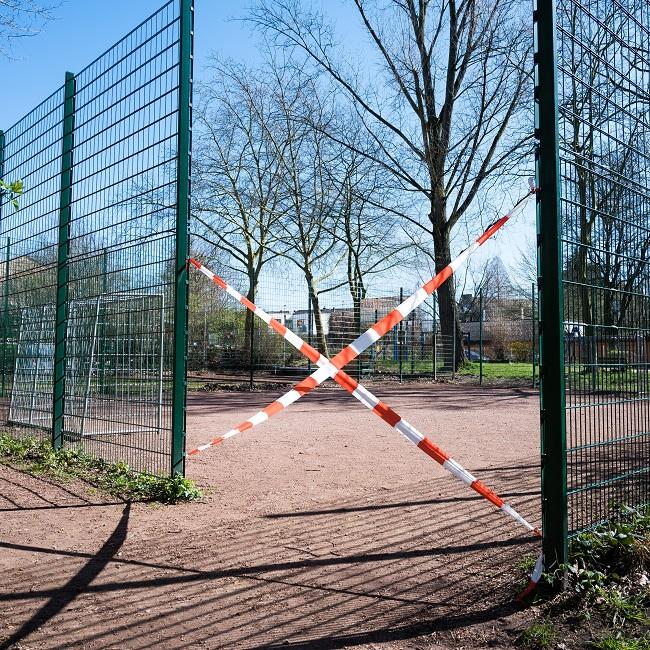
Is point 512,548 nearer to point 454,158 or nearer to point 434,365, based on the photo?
Answer: point 434,365

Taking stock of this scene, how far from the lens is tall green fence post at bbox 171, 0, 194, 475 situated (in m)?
5.49

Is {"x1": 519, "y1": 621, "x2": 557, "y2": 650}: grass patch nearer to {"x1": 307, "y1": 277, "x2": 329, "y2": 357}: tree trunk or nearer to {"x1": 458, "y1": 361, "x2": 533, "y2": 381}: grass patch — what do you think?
{"x1": 307, "y1": 277, "x2": 329, "y2": 357}: tree trunk

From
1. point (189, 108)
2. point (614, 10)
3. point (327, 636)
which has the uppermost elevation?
point (614, 10)

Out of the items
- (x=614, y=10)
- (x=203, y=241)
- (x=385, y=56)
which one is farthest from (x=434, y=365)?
(x=614, y=10)

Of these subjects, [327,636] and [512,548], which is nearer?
[327,636]

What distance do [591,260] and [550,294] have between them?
806 millimetres

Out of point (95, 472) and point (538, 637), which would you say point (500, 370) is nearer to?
point (95, 472)

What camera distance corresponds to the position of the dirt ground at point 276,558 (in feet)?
9.89

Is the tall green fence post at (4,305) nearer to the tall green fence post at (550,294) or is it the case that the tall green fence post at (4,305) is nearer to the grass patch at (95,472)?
the grass patch at (95,472)

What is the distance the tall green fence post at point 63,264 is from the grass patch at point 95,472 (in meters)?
0.39

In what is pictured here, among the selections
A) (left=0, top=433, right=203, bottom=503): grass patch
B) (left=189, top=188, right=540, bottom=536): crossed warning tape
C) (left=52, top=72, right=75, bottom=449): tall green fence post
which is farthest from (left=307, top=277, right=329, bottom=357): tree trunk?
(left=189, top=188, right=540, bottom=536): crossed warning tape

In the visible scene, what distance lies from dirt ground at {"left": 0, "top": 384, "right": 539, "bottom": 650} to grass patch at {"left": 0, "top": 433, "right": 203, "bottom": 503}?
17 cm

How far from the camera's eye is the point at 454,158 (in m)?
22.2

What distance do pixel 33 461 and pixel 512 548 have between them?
5169 millimetres
